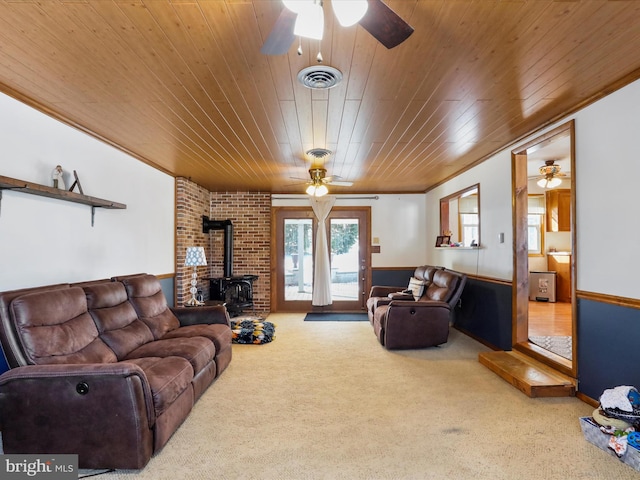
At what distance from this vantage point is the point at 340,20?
1.33 m

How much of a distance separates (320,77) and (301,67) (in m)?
0.16

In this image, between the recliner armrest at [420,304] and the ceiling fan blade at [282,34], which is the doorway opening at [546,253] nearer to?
the recliner armrest at [420,304]

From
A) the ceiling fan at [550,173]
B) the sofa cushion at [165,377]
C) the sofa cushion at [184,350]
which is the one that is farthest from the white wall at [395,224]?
the sofa cushion at [165,377]

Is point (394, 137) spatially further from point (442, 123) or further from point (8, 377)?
point (8, 377)

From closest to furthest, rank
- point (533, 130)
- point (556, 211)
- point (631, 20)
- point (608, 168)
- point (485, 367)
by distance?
point (631, 20) < point (608, 168) < point (533, 130) < point (485, 367) < point (556, 211)

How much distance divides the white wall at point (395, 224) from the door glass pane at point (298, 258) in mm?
452

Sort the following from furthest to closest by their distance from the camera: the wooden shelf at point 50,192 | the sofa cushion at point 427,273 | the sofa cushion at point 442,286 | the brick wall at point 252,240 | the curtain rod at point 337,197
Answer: the curtain rod at point 337,197
the brick wall at point 252,240
the sofa cushion at point 427,273
the sofa cushion at point 442,286
the wooden shelf at point 50,192

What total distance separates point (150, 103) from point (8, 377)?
6.58ft

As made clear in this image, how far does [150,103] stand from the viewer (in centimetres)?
269

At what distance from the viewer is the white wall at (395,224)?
689 centimetres

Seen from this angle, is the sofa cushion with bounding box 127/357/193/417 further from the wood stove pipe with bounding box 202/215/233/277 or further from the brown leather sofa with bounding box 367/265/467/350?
the wood stove pipe with bounding box 202/215/233/277

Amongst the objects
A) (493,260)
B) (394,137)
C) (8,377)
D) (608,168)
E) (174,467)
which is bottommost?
(174,467)

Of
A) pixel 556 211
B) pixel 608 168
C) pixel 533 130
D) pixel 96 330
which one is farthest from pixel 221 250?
pixel 556 211

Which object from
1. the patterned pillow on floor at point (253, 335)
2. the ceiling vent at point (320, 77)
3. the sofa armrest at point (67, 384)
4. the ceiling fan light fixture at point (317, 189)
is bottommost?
the patterned pillow on floor at point (253, 335)
